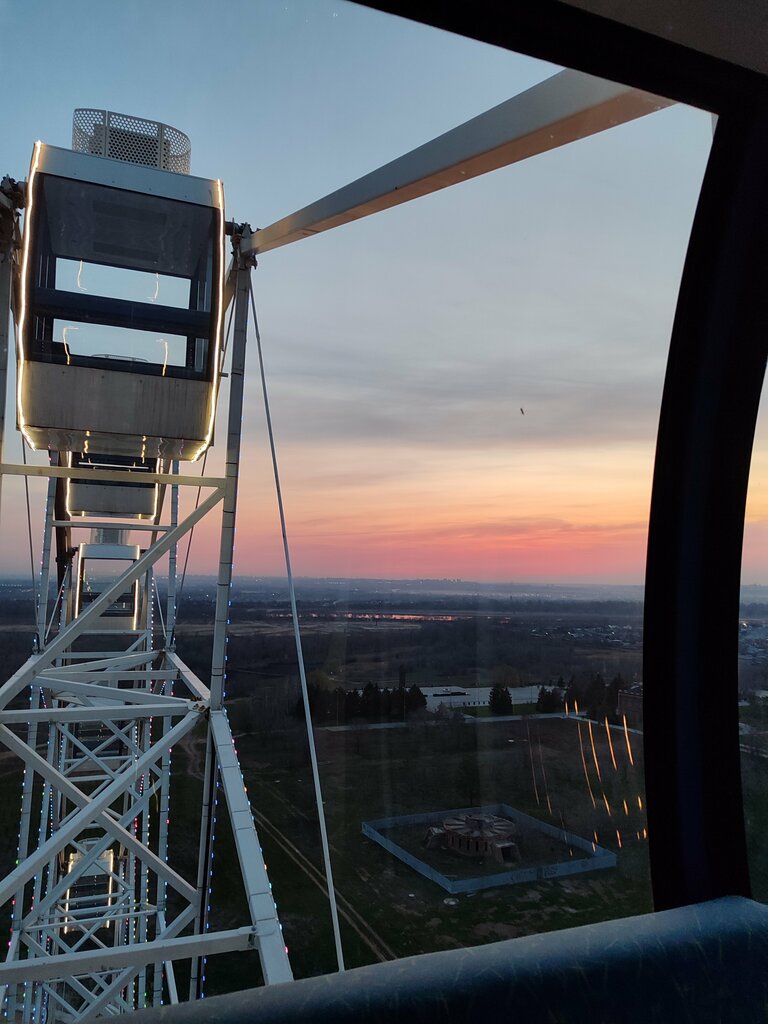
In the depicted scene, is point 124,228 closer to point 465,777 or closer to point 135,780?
point 135,780

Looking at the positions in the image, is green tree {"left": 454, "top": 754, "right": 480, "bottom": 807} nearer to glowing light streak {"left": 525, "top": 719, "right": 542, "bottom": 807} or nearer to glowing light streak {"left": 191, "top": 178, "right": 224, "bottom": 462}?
glowing light streak {"left": 525, "top": 719, "right": 542, "bottom": 807}

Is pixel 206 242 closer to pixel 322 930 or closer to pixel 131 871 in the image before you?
pixel 131 871

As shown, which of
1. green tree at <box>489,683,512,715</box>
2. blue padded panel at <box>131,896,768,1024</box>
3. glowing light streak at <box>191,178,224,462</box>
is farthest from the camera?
glowing light streak at <box>191,178,224,462</box>

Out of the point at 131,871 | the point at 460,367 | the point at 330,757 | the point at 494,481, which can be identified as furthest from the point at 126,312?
the point at 131,871

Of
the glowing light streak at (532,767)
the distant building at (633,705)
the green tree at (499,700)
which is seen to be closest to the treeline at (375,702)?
the green tree at (499,700)

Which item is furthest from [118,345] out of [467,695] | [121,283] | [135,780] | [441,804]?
[441,804]

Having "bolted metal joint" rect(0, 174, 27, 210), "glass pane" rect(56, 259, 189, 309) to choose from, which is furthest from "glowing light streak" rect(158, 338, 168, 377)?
"bolted metal joint" rect(0, 174, 27, 210)

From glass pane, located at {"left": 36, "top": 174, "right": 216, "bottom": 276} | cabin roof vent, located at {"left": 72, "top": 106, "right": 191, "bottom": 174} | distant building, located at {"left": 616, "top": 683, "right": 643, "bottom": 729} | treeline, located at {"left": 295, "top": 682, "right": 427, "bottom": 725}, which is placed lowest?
treeline, located at {"left": 295, "top": 682, "right": 427, "bottom": 725}
